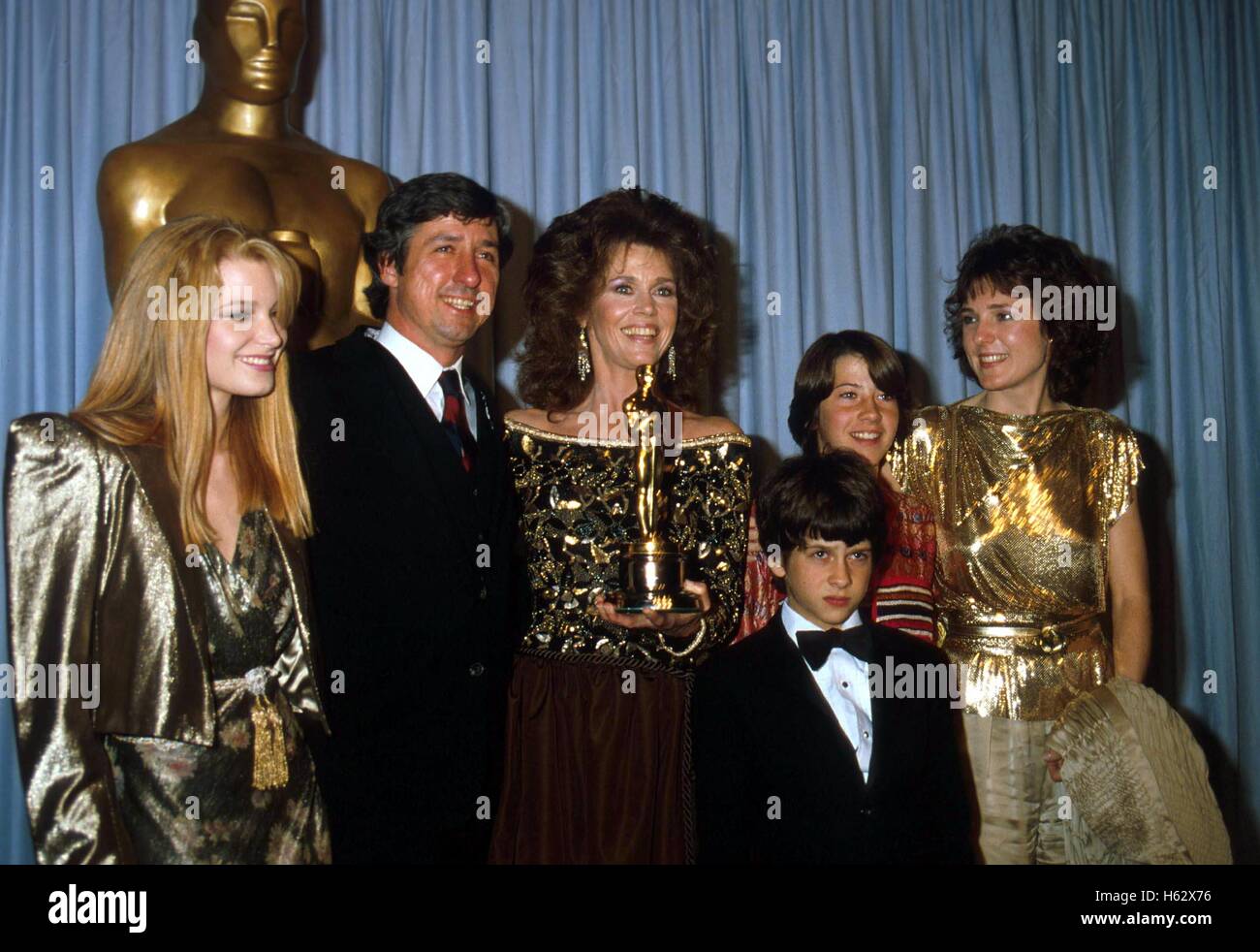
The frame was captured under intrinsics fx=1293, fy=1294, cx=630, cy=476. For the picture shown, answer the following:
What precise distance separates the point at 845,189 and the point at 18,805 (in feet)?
9.33

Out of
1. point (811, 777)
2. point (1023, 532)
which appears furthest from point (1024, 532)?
point (811, 777)

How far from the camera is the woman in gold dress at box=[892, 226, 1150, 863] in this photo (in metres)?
2.75

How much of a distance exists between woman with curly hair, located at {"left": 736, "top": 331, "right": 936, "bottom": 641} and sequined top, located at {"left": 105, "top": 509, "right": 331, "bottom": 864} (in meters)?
1.03

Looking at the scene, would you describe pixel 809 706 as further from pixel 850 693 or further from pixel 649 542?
pixel 649 542

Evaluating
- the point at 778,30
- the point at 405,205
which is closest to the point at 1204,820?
the point at 405,205

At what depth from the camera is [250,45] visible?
9.98ft

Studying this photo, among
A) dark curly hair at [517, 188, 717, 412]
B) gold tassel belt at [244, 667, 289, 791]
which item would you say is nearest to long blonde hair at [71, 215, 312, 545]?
gold tassel belt at [244, 667, 289, 791]

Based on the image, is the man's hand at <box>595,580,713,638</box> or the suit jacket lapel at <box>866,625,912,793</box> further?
the man's hand at <box>595,580,713,638</box>

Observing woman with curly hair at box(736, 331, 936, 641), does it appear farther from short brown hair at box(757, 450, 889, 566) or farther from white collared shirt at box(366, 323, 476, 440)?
white collared shirt at box(366, 323, 476, 440)

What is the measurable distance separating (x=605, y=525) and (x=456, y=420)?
1.22 feet

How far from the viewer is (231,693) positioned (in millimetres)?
2008

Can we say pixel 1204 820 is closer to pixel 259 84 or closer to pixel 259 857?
pixel 259 857

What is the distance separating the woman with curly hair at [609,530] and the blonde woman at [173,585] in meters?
0.57
